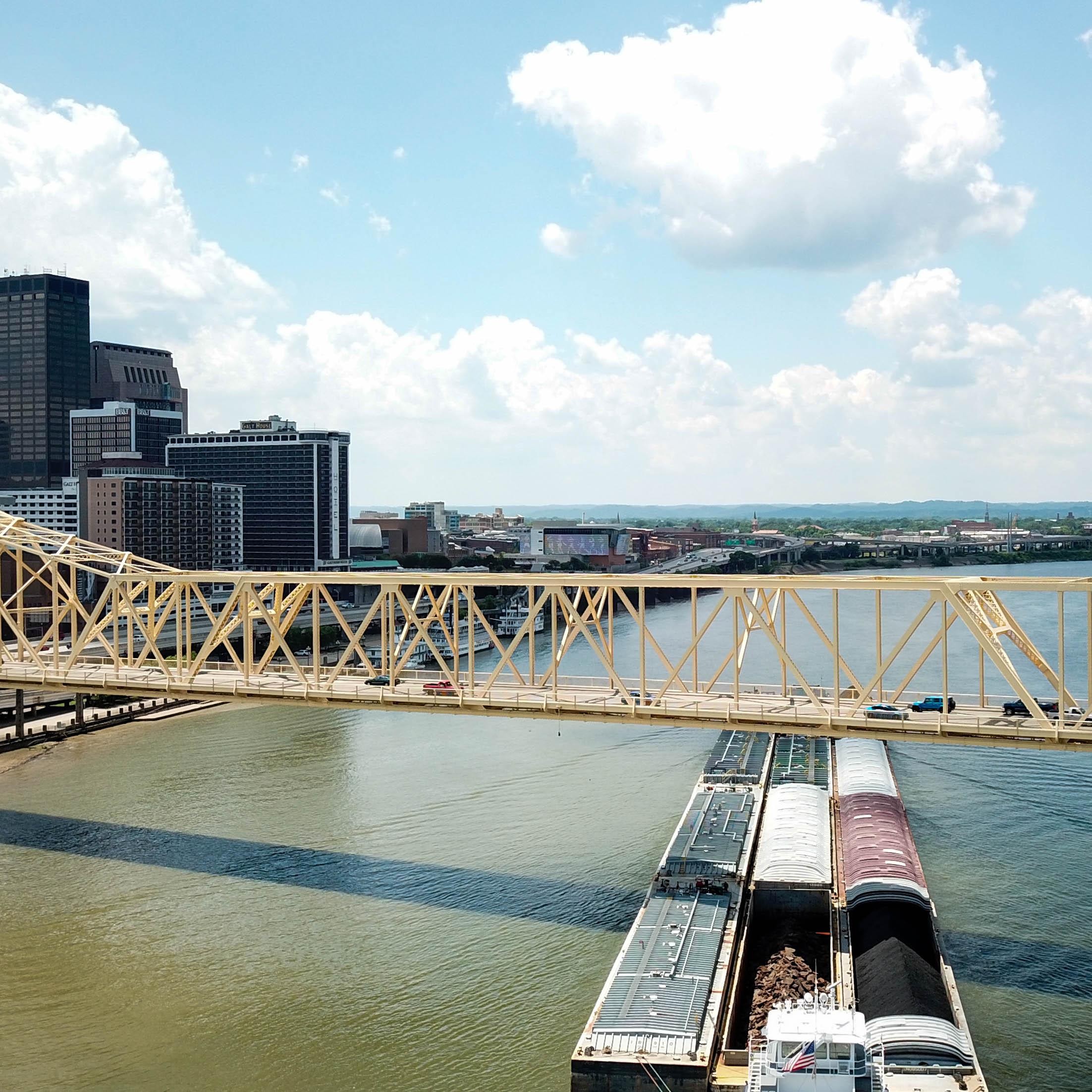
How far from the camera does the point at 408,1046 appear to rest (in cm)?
1435

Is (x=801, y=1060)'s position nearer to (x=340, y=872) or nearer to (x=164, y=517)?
(x=340, y=872)

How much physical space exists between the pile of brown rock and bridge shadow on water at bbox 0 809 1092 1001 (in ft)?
7.03

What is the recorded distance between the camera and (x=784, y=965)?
16.3 m

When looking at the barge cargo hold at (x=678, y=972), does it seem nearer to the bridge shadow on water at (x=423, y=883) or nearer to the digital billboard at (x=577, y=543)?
the bridge shadow on water at (x=423, y=883)

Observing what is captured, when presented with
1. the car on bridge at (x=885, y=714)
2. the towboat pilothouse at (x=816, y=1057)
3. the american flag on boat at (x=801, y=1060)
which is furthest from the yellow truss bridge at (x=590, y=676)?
the american flag on boat at (x=801, y=1060)

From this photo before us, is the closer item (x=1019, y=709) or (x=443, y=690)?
(x=1019, y=709)

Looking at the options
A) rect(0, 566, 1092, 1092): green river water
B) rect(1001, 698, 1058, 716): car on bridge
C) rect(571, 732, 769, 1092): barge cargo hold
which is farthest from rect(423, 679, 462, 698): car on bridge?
rect(1001, 698, 1058, 716): car on bridge

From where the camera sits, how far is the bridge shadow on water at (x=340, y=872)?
18.4m

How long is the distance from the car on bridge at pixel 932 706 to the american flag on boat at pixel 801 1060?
764cm

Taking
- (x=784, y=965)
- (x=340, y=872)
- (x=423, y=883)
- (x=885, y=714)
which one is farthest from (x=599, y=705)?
(x=340, y=872)

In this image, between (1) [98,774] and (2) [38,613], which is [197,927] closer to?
(1) [98,774]

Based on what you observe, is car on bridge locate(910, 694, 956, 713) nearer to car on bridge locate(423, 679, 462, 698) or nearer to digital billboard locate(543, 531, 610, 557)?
car on bridge locate(423, 679, 462, 698)

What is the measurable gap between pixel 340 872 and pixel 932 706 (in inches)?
417

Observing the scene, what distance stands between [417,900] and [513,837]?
363 cm
